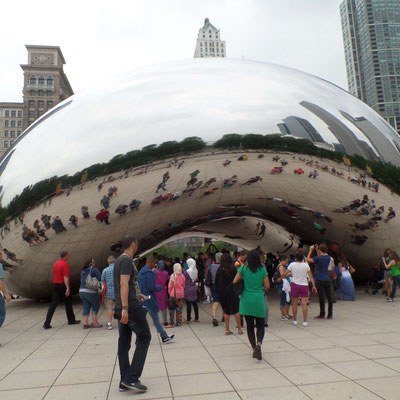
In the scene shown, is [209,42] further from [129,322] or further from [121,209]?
[129,322]

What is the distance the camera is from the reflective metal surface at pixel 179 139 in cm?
736

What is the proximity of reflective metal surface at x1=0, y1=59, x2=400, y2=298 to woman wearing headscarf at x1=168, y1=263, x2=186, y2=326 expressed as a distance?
1793mm

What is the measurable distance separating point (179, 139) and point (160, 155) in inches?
19.4

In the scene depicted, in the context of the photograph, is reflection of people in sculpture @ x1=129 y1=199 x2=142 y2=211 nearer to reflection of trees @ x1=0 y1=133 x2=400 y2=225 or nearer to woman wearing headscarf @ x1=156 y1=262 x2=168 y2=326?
reflection of trees @ x1=0 y1=133 x2=400 y2=225

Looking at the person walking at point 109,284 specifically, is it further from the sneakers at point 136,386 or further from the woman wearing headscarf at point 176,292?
the sneakers at point 136,386

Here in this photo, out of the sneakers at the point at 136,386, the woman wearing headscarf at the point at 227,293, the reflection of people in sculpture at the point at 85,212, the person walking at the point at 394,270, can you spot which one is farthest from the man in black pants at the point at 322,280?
the reflection of people in sculpture at the point at 85,212

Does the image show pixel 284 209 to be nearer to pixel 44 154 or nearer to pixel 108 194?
pixel 108 194

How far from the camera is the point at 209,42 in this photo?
154000 mm

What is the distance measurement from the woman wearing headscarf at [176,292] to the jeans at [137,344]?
121 inches

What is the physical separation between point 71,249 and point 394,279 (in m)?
7.27

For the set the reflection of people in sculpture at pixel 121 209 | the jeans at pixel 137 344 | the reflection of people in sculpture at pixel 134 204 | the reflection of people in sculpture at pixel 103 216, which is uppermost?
the reflection of people in sculpture at pixel 134 204

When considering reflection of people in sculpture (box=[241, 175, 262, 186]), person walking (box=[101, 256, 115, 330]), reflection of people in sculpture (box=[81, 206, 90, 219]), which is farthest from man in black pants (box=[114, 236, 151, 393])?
reflection of people in sculpture (box=[241, 175, 262, 186])

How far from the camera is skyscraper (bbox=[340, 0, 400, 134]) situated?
127 meters

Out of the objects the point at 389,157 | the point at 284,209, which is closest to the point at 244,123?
the point at 284,209
